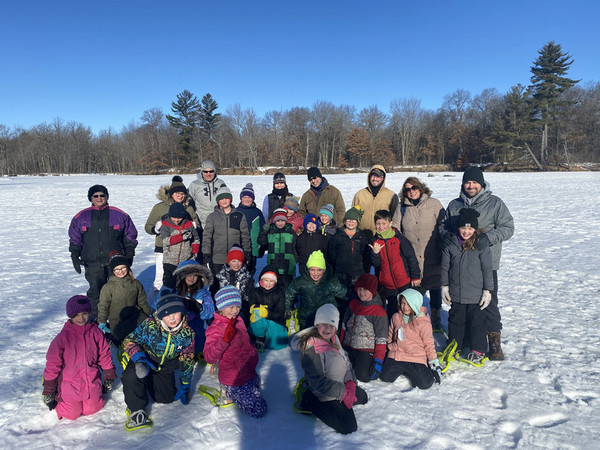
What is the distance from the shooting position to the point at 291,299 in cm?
442

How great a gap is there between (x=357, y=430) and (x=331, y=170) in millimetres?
51658

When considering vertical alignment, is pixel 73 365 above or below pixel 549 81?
below

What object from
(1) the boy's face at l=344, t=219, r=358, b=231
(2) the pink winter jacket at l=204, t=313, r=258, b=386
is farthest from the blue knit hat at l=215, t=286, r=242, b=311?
(1) the boy's face at l=344, t=219, r=358, b=231

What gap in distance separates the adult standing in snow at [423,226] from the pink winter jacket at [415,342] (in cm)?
91

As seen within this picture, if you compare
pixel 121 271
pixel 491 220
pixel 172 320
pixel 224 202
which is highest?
pixel 224 202

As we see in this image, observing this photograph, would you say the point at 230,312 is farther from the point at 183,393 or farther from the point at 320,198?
the point at 320,198

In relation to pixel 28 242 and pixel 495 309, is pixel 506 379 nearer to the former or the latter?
pixel 495 309

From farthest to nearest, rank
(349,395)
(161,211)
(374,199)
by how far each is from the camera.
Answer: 1. (161,211)
2. (374,199)
3. (349,395)

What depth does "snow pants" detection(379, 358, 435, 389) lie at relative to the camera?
354 cm

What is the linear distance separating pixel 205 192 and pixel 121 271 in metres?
2.25

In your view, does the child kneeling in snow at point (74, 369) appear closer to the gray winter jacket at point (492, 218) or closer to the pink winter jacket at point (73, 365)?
the pink winter jacket at point (73, 365)

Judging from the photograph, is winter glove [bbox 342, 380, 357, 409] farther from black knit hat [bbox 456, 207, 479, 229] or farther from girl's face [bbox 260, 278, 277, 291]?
black knit hat [bbox 456, 207, 479, 229]

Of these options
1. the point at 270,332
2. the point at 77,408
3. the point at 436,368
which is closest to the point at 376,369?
the point at 436,368

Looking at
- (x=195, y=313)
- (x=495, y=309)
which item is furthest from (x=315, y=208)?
(x=495, y=309)
